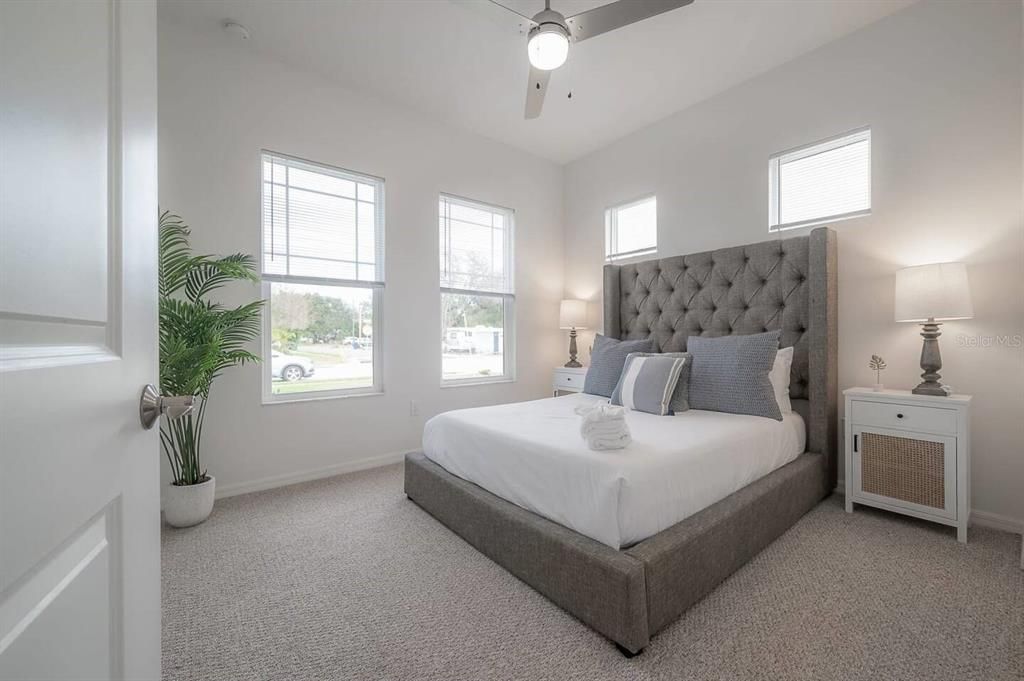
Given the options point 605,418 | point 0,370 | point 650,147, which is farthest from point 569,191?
point 0,370

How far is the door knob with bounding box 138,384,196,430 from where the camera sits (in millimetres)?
629

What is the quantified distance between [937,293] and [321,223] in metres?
3.76

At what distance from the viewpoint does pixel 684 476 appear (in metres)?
1.67

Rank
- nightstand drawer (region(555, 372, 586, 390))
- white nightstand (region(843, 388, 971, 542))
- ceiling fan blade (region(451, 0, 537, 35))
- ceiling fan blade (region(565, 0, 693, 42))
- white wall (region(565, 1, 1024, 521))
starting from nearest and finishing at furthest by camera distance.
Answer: ceiling fan blade (region(565, 0, 693, 42))
white nightstand (region(843, 388, 971, 542))
white wall (region(565, 1, 1024, 521))
ceiling fan blade (region(451, 0, 537, 35))
nightstand drawer (region(555, 372, 586, 390))

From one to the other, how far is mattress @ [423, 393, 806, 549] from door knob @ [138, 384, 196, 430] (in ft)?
4.10

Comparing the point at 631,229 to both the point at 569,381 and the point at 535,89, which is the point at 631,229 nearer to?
the point at 569,381

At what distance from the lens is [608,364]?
322cm

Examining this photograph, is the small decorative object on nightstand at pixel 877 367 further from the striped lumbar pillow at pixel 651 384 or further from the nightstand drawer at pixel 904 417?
the striped lumbar pillow at pixel 651 384

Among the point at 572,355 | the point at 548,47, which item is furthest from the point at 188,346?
the point at 572,355

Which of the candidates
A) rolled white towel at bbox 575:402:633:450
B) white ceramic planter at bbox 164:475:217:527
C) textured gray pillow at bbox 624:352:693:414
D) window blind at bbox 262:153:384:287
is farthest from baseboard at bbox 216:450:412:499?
textured gray pillow at bbox 624:352:693:414

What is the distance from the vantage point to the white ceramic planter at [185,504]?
2.27m

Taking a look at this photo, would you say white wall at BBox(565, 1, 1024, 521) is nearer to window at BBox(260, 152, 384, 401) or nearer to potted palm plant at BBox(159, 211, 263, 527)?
window at BBox(260, 152, 384, 401)

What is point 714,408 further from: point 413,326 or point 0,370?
point 0,370

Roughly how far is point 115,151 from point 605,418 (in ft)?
5.17
